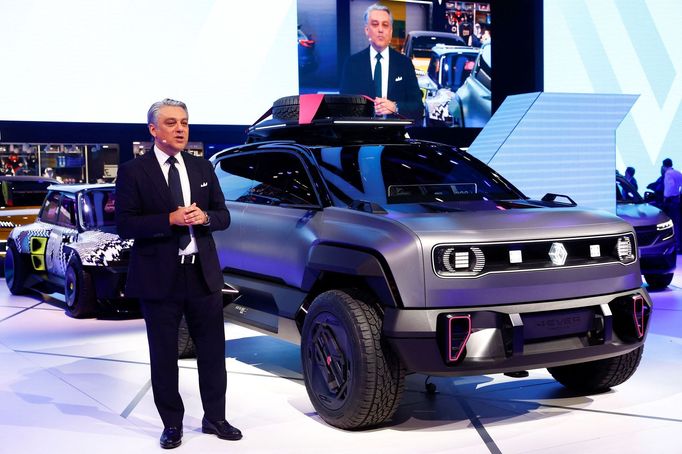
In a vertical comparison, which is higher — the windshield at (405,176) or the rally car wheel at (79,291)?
the windshield at (405,176)

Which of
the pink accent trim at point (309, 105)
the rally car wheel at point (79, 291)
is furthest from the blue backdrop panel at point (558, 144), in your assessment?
the rally car wheel at point (79, 291)

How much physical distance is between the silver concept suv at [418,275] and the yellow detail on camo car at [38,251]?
464cm

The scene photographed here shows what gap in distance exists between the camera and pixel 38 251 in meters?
9.82

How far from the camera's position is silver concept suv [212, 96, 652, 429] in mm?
4344

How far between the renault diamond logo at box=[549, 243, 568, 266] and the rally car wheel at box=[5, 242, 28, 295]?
24.0ft

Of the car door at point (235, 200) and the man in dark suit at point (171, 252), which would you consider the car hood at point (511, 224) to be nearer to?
the man in dark suit at point (171, 252)

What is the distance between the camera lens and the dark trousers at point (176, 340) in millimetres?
4391

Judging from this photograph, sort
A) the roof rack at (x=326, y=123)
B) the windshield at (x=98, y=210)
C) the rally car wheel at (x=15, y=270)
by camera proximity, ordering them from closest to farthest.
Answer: the roof rack at (x=326, y=123) < the windshield at (x=98, y=210) < the rally car wheel at (x=15, y=270)

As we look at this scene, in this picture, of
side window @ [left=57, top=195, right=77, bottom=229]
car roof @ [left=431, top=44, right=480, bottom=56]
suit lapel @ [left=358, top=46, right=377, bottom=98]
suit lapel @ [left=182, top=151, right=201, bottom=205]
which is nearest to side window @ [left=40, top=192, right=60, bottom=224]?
side window @ [left=57, top=195, right=77, bottom=229]

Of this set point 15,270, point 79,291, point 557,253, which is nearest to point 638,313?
point 557,253

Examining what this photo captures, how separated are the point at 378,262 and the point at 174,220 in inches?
41.2

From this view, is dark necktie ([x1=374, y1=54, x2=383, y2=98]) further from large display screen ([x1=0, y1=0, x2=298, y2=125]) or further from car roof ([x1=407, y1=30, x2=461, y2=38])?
large display screen ([x1=0, y1=0, x2=298, y2=125])

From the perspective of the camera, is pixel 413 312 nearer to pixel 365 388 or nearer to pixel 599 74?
pixel 365 388

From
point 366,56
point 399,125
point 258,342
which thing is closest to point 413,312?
point 399,125
